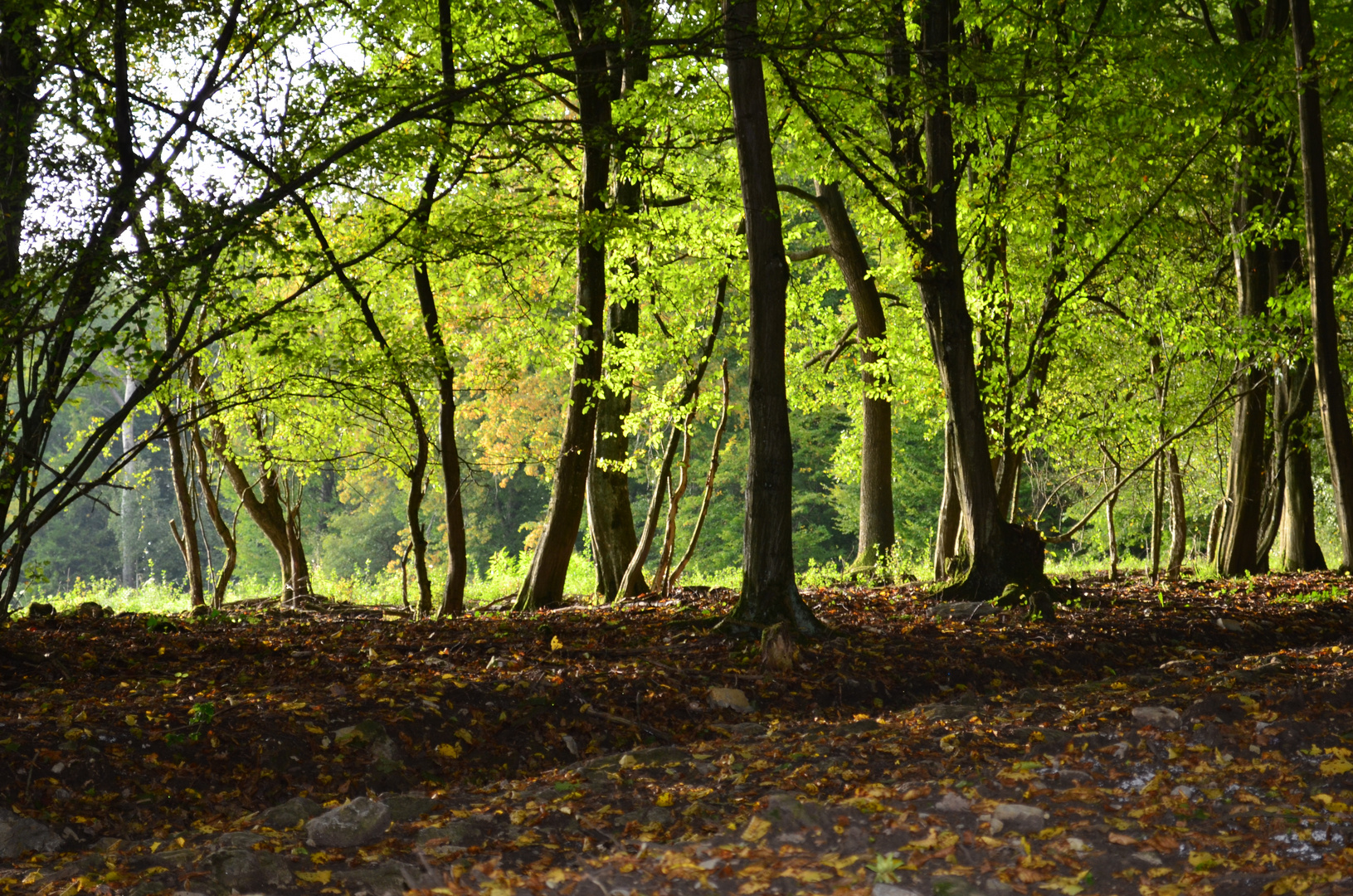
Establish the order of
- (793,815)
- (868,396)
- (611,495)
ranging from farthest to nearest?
1. (868,396)
2. (611,495)
3. (793,815)

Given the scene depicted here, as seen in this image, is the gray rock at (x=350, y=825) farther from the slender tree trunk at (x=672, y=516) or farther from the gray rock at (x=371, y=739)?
the slender tree trunk at (x=672, y=516)

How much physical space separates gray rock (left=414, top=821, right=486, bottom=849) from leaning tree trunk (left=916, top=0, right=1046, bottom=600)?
239 inches

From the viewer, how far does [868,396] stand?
15352mm

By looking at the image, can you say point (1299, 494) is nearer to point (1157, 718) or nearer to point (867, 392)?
point (867, 392)

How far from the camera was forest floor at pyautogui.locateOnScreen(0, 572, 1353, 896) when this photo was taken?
11.6 feet

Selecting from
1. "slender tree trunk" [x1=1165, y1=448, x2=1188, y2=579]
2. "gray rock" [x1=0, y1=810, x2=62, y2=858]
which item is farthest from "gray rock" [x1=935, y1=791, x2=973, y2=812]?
"slender tree trunk" [x1=1165, y1=448, x2=1188, y2=579]

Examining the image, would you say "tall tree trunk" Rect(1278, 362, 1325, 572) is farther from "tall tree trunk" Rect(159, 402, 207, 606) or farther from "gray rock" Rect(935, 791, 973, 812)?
"tall tree trunk" Rect(159, 402, 207, 606)

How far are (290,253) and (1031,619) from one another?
6143mm

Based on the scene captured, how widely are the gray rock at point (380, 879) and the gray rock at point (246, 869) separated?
7.7 inches

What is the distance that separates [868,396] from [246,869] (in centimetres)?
1280

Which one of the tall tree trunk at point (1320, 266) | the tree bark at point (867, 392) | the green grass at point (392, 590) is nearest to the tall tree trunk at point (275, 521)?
the green grass at point (392, 590)

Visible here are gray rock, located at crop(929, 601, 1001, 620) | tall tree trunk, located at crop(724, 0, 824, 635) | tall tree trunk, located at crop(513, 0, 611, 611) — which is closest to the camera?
tall tree trunk, located at crop(724, 0, 824, 635)

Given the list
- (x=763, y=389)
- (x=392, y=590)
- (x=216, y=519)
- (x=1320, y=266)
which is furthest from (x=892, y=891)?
(x=392, y=590)

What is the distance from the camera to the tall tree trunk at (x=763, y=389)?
281 inches
